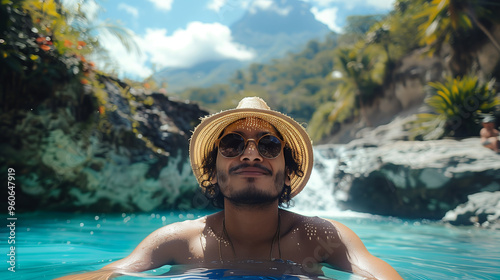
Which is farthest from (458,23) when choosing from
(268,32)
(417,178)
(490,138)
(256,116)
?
(268,32)

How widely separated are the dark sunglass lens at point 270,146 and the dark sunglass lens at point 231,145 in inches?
4.7

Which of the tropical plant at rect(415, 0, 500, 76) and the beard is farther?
the tropical plant at rect(415, 0, 500, 76)

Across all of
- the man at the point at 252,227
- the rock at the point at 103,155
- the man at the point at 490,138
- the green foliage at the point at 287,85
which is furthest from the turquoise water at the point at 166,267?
the green foliage at the point at 287,85

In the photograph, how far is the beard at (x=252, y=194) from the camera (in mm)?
2008

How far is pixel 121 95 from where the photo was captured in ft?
25.8

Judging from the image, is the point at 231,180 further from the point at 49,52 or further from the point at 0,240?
the point at 49,52

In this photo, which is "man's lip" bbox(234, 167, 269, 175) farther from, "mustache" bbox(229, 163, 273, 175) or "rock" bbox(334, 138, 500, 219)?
"rock" bbox(334, 138, 500, 219)

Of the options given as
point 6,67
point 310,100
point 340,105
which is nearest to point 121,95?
point 6,67

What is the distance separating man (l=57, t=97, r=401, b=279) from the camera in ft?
6.66

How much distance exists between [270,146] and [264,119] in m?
0.26

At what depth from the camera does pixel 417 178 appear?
7625 millimetres

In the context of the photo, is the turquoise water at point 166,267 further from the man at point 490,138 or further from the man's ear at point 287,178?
the man at point 490,138

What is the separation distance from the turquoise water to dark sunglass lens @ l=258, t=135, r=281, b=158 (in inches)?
30.6

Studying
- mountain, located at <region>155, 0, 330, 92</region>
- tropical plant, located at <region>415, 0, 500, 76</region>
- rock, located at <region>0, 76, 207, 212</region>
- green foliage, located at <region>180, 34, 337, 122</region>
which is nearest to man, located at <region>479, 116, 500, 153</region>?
rock, located at <region>0, 76, 207, 212</region>
